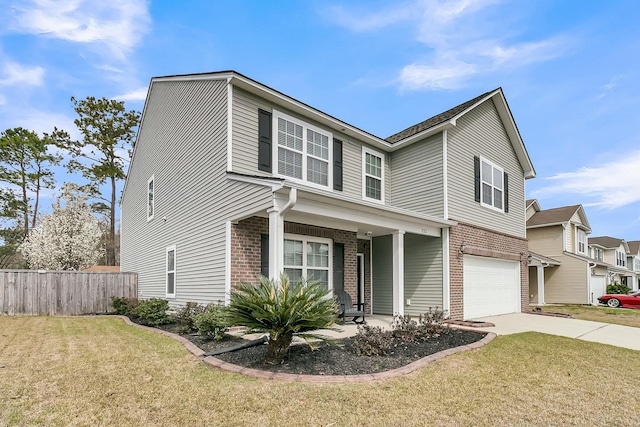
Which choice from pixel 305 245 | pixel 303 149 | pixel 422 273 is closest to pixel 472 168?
pixel 422 273

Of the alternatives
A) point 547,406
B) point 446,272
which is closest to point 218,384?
point 547,406

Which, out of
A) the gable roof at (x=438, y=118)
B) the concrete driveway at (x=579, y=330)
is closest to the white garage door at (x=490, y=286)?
the concrete driveway at (x=579, y=330)

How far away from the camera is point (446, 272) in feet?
38.0

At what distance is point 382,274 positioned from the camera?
13539mm

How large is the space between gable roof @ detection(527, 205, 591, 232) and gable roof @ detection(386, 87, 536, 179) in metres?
10.7

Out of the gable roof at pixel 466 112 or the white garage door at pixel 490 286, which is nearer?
the gable roof at pixel 466 112

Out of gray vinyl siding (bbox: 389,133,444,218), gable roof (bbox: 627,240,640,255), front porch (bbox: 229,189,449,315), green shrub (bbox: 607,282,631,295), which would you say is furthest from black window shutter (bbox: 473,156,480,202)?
gable roof (bbox: 627,240,640,255)

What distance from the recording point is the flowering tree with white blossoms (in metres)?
23.9

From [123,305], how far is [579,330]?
45.6 feet

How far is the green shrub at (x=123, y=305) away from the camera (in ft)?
42.3

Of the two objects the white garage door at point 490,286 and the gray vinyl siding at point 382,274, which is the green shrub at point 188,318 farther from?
the white garage door at point 490,286

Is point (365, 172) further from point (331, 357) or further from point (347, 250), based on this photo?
point (331, 357)

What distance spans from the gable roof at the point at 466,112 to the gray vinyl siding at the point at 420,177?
0.39m

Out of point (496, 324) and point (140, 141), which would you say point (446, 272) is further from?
point (140, 141)
